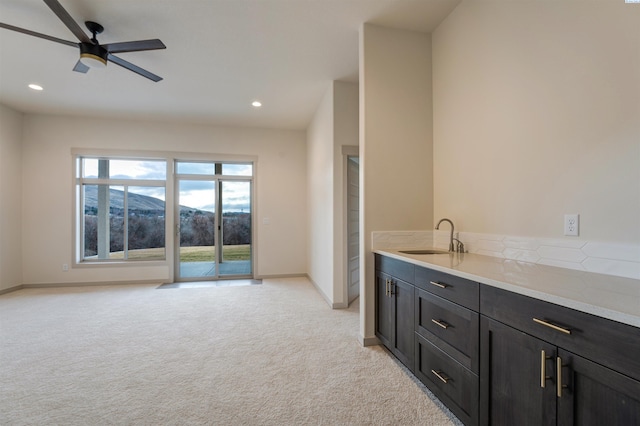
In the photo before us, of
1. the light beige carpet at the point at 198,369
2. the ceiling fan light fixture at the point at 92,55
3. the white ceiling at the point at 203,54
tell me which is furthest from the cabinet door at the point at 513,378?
the ceiling fan light fixture at the point at 92,55

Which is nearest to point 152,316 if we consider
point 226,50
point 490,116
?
point 226,50

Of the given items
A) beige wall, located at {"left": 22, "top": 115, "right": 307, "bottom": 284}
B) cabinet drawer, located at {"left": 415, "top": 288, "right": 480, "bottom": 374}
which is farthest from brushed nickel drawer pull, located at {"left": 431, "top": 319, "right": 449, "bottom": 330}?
beige wall, located at {"left": 22, "top": 115, "right": 307, "bottom": 284}

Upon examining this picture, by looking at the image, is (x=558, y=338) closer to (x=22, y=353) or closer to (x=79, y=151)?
(x=22, y=353)

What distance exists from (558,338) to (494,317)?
0.29m

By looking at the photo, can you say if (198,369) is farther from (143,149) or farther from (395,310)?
(143,149)

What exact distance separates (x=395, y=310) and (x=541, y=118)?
64.6 inches

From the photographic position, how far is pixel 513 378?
47.8 inches

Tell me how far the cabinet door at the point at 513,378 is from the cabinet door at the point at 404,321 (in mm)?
643

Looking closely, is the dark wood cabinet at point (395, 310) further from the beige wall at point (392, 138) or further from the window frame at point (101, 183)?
the window frame at point (101, 183)

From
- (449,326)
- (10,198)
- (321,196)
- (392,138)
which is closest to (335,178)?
(321,196)

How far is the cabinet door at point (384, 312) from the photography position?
231 centimetres

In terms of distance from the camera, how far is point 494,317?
132cm

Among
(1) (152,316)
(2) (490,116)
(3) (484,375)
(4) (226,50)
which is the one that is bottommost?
(1) (152,316)

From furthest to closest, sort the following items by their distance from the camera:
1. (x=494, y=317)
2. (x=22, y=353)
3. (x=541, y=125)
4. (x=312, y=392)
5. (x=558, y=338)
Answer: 1. (x=22, y=353)
2. (x=312, y=392)
3. (x=541, y=125)
4. (x=494, y=317)
5. (x=558, y=338)
